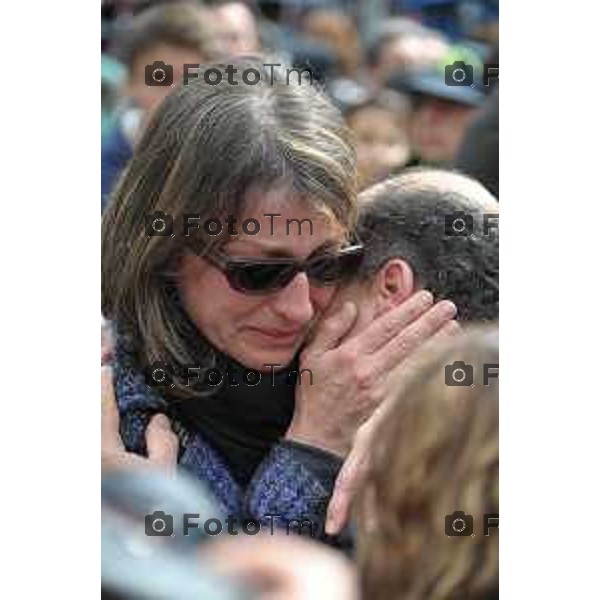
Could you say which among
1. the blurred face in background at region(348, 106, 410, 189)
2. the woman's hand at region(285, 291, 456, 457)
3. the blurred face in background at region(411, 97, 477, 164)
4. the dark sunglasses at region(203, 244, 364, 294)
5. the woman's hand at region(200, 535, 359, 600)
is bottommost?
the woman's hand at region(200, 535, 359, 600)

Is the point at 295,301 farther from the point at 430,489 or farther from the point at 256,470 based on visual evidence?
the point at 430,489

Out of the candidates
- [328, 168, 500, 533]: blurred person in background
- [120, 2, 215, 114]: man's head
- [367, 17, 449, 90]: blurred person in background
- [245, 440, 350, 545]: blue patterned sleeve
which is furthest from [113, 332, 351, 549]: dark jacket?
[367, 17, 449, 90]: blurred person in background

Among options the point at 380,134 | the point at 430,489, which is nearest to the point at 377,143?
the point at 380,134

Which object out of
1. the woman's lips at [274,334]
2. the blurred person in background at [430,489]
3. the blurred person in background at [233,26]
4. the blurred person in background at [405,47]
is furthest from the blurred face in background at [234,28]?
the blurred person in background at [430,489]

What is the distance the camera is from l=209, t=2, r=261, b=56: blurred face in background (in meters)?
1.23

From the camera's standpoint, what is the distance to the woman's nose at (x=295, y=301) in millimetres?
1109

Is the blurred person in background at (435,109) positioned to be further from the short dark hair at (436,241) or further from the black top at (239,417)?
the black top at (239,417)

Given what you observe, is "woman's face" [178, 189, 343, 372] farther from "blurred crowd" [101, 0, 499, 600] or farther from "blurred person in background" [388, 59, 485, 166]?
"blurred person in background" [388, 59, 485, 166]

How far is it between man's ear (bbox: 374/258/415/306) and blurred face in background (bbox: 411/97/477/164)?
21 centimetres

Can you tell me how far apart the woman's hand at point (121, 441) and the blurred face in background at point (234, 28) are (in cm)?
28

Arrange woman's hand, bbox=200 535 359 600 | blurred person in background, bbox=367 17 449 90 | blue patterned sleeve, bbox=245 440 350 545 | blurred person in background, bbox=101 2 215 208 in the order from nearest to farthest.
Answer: woman's hand, bbox=200 535 359 600 < blue patterned sleeve, bbox=245 440 350 545 < blurred person in background, bbox=101 2 215 208 < blurred person in background, bbox=367 17 449 90

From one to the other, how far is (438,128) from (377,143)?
0.77ft

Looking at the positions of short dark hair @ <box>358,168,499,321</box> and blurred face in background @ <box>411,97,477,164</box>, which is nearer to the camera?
short dark hair @ <box>358,168,499,321</box>
